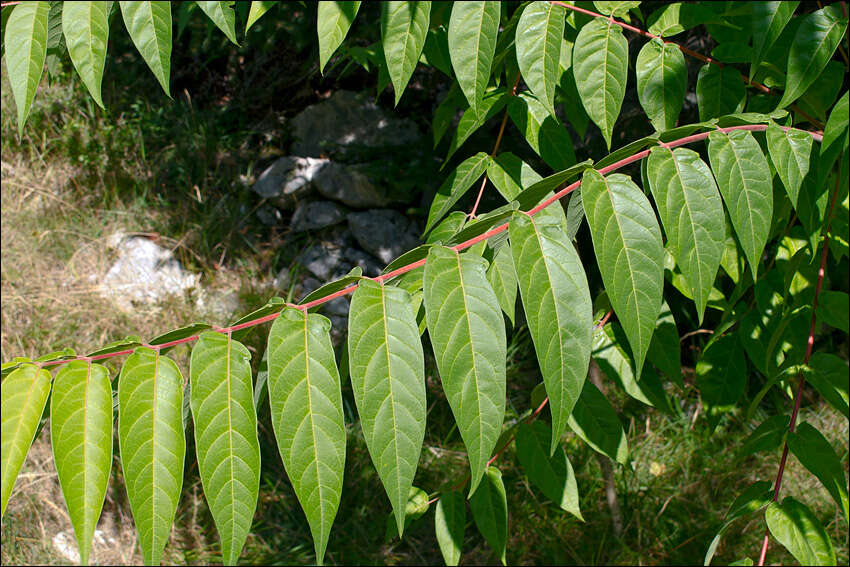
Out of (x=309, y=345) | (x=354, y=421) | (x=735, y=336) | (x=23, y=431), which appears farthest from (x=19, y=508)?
(x=735, y=336)

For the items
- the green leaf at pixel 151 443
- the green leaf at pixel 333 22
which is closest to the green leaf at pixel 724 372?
the green leaf at pixel 333 22

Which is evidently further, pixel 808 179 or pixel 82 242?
pixel 82 242

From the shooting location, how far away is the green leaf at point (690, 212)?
101 centimetres

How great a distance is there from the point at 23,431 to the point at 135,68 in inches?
177

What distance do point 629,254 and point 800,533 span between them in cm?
78

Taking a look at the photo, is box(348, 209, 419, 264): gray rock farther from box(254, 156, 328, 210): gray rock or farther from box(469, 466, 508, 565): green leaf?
box(469, 466, 508, 565): green leaf

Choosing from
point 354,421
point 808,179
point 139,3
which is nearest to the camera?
point 139,3

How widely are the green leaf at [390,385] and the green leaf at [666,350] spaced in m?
0.82

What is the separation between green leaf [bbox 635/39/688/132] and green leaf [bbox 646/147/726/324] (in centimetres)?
42

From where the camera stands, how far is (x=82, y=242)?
165 inches

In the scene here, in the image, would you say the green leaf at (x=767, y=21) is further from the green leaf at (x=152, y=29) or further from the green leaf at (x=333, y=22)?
the green leaf at (x=152, y=29)

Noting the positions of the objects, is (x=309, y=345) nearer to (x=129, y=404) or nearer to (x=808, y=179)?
(x=129, y=404)

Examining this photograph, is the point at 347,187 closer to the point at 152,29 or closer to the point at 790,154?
the point at 152,29

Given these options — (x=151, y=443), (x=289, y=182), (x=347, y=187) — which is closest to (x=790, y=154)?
(x=151, y=443)
